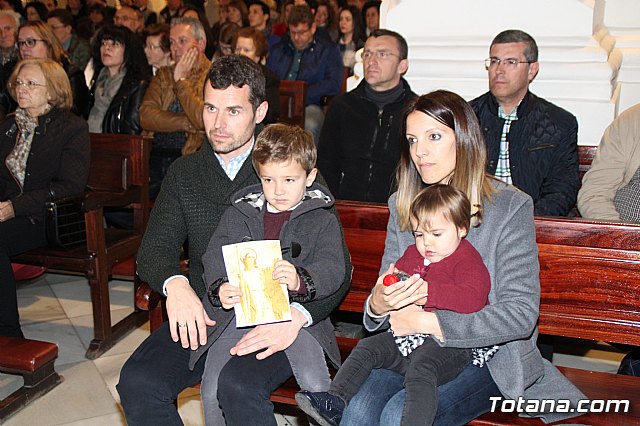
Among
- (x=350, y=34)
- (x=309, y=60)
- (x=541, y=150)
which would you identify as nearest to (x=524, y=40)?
(x=541, y=150)

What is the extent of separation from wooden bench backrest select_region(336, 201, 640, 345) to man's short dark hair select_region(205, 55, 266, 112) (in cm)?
119

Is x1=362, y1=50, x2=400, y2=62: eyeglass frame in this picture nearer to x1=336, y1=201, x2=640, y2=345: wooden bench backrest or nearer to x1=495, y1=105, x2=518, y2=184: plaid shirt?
x1=495, y1=105, x2=518, y2=184: plaid shirt

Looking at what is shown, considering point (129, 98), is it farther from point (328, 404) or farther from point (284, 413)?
point (328, 404)

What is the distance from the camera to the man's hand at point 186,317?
2590 millimetres

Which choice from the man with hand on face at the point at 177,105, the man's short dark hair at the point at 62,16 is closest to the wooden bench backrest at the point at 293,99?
the man with hand on face at the point at 177,105

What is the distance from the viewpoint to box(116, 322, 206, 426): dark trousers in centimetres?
249

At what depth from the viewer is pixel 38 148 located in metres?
4.22

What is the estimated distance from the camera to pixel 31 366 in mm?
3412

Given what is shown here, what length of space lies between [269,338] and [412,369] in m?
0.52

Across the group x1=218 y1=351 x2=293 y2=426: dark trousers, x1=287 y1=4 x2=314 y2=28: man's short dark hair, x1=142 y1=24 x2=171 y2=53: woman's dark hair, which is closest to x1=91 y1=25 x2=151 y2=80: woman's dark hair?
x1=142 y1=24 x2=171 y2=53: woman's dark hair

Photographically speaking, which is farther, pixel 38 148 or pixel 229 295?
pixel 38 148

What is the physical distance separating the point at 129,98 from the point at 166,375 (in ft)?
10.7

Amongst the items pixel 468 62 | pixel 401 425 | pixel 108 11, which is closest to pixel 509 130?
pixel 468 62

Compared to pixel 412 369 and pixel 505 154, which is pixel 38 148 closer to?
pixel 505 154
